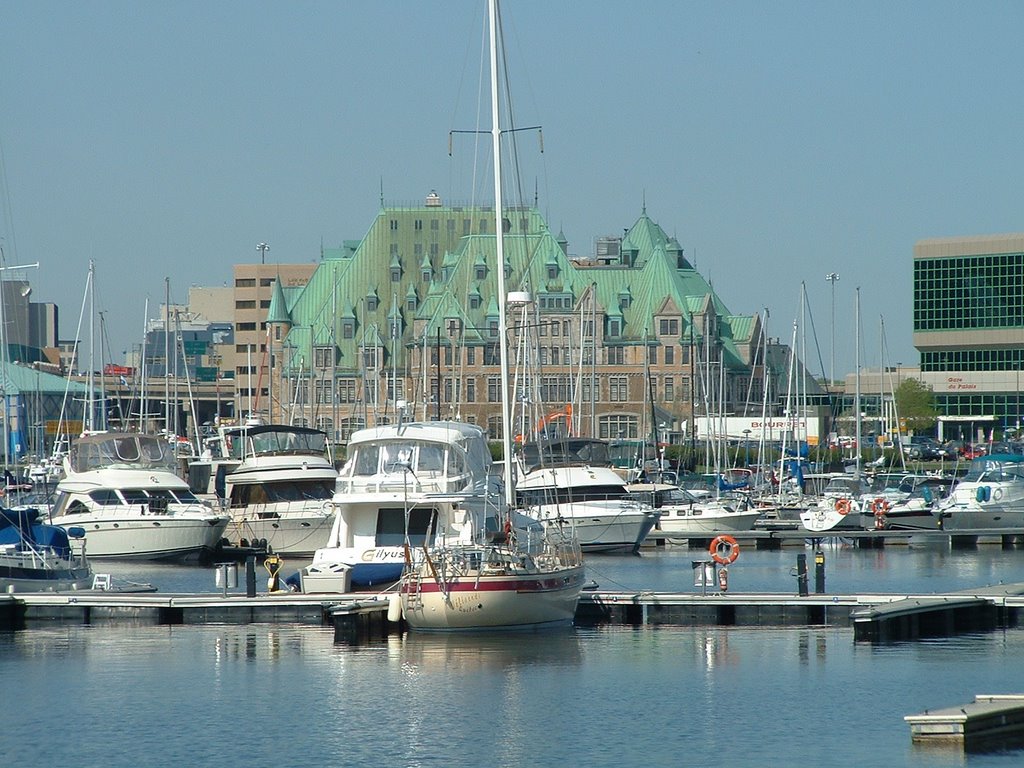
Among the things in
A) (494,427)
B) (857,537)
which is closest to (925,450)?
(494,427)

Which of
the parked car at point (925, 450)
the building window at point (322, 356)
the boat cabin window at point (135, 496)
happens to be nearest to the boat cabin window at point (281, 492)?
the boat cabin window at point (135, 496)

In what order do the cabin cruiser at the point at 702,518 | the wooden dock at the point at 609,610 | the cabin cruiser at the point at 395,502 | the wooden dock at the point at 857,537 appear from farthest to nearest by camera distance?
the cabin cruiser at the point at 702,518 → the wooden dock at the point at 857,537 → the cabin cruiser at the point at 395,502 → the wooden dock at the point at 609,610

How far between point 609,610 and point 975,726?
55.8 ft

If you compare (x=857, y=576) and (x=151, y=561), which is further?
(x=151, y=561)

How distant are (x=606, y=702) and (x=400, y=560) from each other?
1203 centimetres

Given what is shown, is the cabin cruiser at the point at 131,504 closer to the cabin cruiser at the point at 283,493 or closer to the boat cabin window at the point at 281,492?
the cabin cruiser at the point at 283,493

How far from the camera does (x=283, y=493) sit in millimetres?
70375

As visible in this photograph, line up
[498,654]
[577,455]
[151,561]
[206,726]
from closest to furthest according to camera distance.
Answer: [206,726], [498,654], [151,561], [577,455]

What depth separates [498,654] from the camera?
129ft

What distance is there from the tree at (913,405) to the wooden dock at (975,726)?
129550 millimetres

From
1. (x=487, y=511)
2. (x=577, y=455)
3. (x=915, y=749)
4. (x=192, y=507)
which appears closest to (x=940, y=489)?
(x=577, y=455)

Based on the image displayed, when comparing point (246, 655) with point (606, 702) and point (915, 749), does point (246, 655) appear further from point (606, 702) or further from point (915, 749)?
point (915, 749)

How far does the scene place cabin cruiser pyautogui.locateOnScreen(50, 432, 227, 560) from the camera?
215 ft

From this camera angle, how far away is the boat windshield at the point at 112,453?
225 ft
